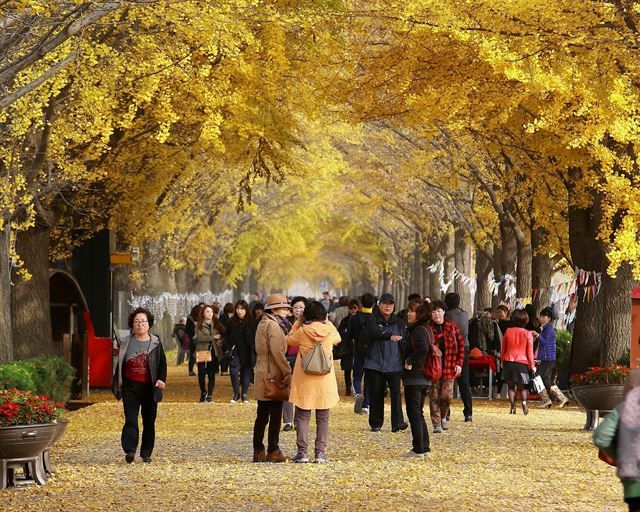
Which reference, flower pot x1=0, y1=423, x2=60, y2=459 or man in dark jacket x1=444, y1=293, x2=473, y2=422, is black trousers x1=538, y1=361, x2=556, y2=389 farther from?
flower pot x1=0, y1=423, x2=60, y2=459

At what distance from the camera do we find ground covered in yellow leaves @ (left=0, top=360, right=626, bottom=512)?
11.9 meters

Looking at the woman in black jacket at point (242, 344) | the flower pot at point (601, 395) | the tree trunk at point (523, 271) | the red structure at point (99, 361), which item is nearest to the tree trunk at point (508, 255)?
the tree trunk at point (523, 271)

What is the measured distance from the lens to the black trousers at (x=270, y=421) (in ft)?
48.8

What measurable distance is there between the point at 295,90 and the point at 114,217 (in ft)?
24.1

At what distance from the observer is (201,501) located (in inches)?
475

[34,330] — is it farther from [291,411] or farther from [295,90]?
[291,411]

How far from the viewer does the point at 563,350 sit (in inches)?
1148

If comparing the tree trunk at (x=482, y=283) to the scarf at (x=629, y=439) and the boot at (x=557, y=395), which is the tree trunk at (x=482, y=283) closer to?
the boot at (x=557, y=395)

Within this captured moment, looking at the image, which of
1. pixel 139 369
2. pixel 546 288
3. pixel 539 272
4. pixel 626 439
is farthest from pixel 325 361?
pixel 539 272

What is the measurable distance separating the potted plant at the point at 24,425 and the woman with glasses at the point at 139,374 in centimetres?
147

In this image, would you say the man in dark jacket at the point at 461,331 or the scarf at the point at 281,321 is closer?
the scarf at the point at 281,321

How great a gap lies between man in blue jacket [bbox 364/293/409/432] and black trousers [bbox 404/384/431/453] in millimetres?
2861

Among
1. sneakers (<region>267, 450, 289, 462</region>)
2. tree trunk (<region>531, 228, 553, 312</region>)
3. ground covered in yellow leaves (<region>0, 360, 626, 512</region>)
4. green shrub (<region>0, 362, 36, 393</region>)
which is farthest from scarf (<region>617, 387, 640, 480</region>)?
tree trunk (<region>531, 228, 553, 312</region>)

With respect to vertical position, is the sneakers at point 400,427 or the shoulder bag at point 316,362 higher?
the shoulder bag at point 316,362
